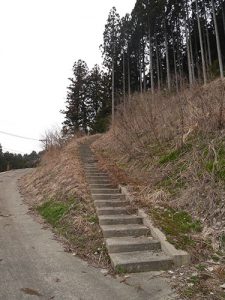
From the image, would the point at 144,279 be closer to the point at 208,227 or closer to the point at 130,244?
the point at 130,244

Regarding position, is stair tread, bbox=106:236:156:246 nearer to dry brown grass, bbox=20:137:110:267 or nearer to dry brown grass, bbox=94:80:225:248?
dry brown grass, bbox=20:137:110:267

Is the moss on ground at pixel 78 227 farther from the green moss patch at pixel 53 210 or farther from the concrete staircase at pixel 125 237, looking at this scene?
the concrete staircase at pixel 125 237

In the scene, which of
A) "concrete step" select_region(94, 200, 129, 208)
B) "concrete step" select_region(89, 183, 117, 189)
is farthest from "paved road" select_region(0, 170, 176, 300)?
"concrete step" select_region(89, 183, 117, 189)

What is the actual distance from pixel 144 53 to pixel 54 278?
112ft

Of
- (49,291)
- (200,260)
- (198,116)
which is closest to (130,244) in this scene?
(200,260)

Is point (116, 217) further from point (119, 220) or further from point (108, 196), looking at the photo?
point (108, 196)

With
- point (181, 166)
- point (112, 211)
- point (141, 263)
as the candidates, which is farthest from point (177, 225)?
point (181, 166)

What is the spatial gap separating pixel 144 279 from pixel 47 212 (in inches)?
172

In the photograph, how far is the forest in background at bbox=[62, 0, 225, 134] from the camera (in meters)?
29.7

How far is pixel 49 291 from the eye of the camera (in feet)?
13.9

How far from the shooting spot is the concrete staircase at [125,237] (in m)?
4.98

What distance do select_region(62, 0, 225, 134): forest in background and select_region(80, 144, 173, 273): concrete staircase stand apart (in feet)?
61.5

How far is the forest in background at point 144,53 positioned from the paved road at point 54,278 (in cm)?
2088

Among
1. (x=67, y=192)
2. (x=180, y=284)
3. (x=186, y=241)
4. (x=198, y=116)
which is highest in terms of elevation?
(x=198, y=116)
